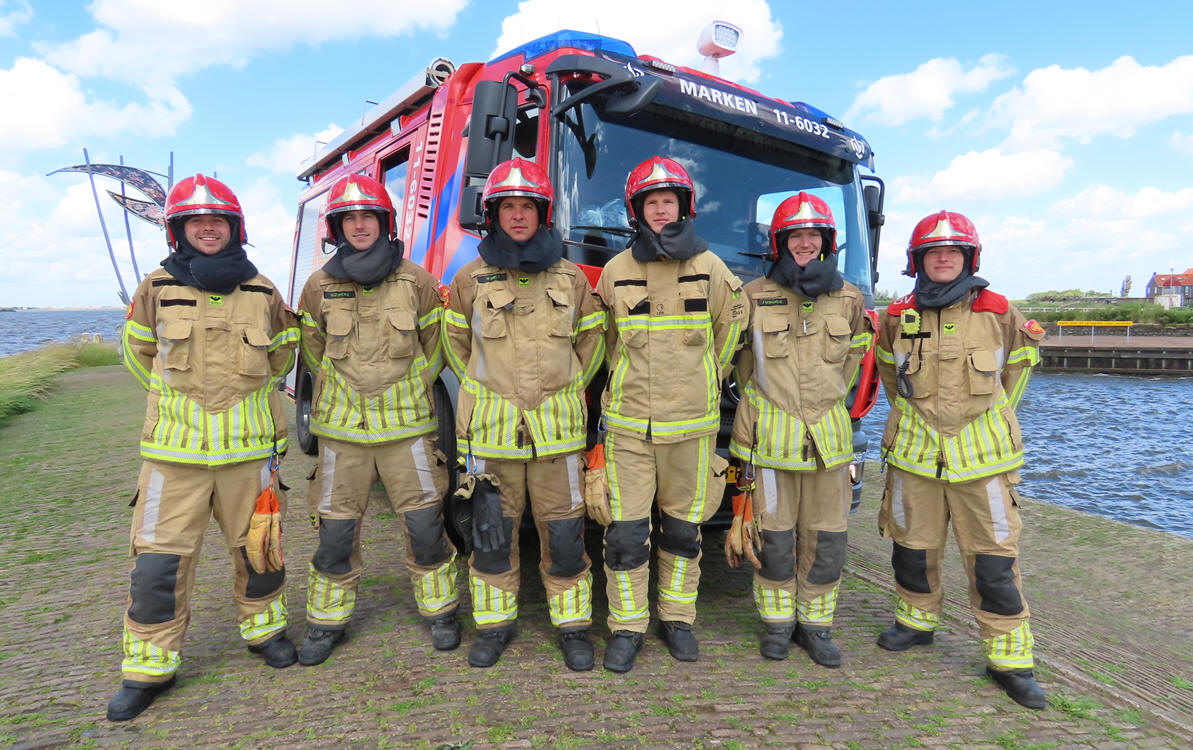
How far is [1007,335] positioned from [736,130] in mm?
1926

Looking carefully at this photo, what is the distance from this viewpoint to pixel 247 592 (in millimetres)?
3102

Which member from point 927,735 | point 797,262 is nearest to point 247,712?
point 927,735

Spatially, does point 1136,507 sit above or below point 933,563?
below

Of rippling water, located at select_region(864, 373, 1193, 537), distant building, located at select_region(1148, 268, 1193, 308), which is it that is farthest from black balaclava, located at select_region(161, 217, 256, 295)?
distant building, located at select_region(1148, 268, 1193, 308)

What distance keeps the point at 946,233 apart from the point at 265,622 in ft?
12.1

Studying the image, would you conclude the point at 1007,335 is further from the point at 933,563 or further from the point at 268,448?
the point at 268,448

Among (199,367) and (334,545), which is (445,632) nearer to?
(334,545)

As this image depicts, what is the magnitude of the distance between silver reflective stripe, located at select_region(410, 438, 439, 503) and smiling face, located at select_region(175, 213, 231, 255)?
1240 millimetres

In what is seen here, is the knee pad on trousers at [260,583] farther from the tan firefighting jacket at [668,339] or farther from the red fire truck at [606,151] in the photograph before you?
the tan firefighting jacket at [668,339]

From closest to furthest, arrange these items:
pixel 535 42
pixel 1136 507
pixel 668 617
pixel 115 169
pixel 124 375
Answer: pixel 668 617
pixel 535 42
pixel 1136 507
pixel 124 375
pixel 115 169

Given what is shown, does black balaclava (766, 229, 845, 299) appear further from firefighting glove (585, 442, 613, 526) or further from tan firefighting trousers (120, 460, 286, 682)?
tan firefighting trousers (120, 460, 286, 682)

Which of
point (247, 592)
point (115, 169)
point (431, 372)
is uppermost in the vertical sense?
point (115, 169)

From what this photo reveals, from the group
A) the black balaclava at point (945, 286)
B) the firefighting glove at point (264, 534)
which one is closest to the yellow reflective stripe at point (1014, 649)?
the black balaclava at point (945, 286)

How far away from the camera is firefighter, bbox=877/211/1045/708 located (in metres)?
3.08
